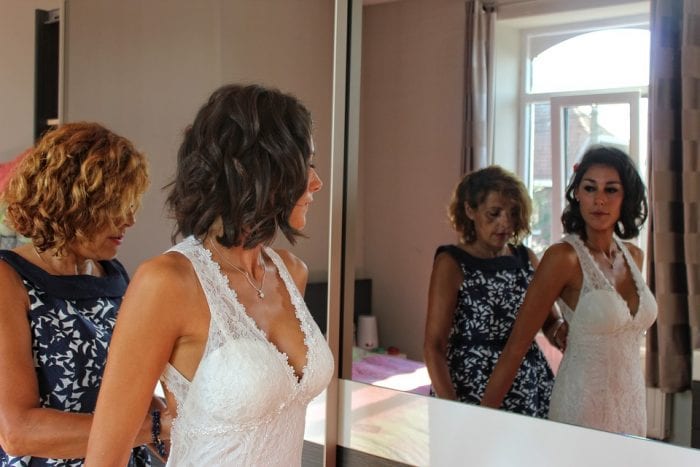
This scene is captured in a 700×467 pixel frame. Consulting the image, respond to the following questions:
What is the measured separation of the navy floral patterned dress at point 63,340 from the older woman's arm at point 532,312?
0.75 meters

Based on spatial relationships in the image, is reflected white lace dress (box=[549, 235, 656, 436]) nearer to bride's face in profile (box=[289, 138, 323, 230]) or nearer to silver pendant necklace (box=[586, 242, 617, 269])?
silver pendant necklace (box=[586, 242, 617, 269])

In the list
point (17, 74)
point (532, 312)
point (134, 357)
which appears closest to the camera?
point (134, 357)

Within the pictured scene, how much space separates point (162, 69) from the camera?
215cm

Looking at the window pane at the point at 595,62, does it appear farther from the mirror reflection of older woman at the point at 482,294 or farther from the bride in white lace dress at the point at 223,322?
the bride in white lace dress at the point at 223,322

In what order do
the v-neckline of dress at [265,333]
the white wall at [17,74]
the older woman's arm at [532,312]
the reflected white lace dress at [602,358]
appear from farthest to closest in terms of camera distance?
the white wall at [17,74], the older woman's arm at [532,312], the reflected white lace dress at [602,358], the v-neckline of dress at [265,333]

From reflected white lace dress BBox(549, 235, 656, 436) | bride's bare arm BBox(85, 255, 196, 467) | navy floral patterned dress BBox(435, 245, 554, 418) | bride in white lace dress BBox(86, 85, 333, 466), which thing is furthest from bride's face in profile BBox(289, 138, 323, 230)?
reflected white lace dress BBox(549, 235, 656, 436)

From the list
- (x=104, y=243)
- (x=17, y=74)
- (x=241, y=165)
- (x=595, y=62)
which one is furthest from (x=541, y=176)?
(x=17, y=74)

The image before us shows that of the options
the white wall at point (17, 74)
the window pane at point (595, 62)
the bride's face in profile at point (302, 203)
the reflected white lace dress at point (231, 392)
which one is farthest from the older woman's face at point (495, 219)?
the white wall at point (17, 74)

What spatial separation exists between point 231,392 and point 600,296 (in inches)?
26.7

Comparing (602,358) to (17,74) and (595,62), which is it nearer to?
(595,62)

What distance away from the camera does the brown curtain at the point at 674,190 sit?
1.22 meters

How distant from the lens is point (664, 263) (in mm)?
1249

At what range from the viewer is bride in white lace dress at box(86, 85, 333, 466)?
3.51ft

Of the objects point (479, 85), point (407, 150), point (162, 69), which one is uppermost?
point (162, 69)
